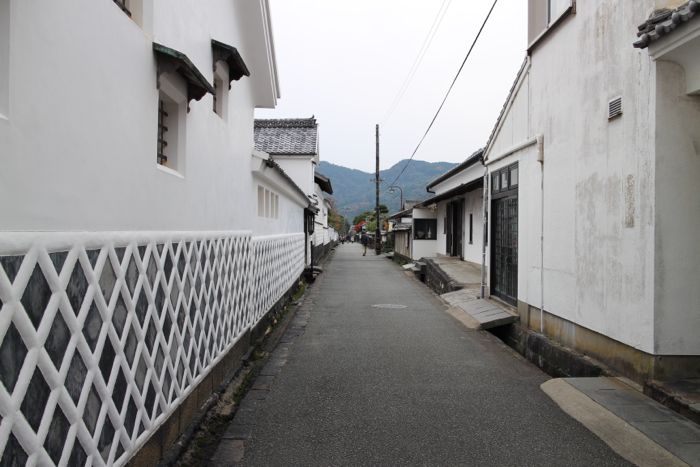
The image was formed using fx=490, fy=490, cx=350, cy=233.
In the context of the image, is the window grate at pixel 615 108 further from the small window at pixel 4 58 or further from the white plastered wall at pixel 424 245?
the white plastered wall at pixel 424 245

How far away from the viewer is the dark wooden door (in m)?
10.0

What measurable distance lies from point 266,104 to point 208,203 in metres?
5.49

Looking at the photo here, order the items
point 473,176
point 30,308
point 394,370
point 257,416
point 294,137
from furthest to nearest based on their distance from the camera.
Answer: point 294,137 < point 473,176 < point 394,370 < point 257,416 < point 30,308

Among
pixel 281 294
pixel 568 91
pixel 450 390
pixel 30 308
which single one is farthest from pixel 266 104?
pixel 30 308

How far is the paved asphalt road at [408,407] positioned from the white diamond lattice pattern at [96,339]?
1.19 meters

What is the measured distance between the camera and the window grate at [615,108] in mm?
5797

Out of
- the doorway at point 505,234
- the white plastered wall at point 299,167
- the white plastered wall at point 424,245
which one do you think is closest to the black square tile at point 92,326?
the doorway at point 505,234

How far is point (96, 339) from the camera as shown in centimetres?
280

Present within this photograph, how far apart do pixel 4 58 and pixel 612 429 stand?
5.53m

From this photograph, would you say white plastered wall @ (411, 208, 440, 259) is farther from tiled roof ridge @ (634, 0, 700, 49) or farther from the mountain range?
the mountain range

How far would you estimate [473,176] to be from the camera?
64.5 feet

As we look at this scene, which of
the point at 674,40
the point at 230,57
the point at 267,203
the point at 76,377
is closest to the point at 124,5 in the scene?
the point at 230,57

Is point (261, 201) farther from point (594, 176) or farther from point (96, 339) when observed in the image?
point (96, 339)

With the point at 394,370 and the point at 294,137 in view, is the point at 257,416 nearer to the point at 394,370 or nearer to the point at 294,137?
the point at 394,370
